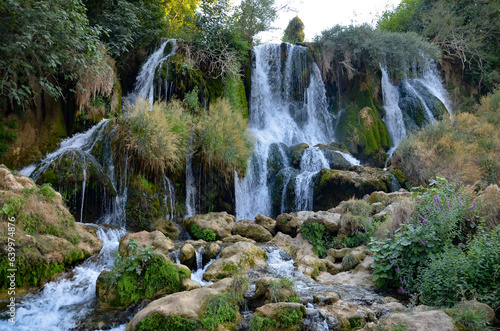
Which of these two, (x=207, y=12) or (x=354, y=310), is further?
(x=207, y=12)

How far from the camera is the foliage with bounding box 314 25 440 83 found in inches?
627

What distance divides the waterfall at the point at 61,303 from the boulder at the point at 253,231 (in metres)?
3.37

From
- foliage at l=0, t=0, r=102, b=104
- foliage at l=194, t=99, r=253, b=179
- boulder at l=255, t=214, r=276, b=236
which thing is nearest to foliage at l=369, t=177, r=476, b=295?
boulder at l=255, t=214, r=276, b=236

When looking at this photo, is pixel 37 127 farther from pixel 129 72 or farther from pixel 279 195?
pixel 279 195

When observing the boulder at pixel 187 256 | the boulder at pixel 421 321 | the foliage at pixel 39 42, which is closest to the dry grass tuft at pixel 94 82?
the foliage at pixel 39 42

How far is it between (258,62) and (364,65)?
5886mm

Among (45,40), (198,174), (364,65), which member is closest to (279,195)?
(198,174)

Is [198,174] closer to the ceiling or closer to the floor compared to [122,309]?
closer to the ceiling

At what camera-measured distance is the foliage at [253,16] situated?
15.6 meters

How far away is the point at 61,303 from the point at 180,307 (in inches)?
74.8

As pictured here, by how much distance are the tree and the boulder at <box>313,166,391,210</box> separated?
15466 mm

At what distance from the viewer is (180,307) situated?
10.5 feet

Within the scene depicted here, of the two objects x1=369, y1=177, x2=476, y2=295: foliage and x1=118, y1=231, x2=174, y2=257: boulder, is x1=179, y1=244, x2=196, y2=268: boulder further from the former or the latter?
x1=369, y1=177, x2=476, y2=295: foliage

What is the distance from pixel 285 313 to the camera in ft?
10.5
